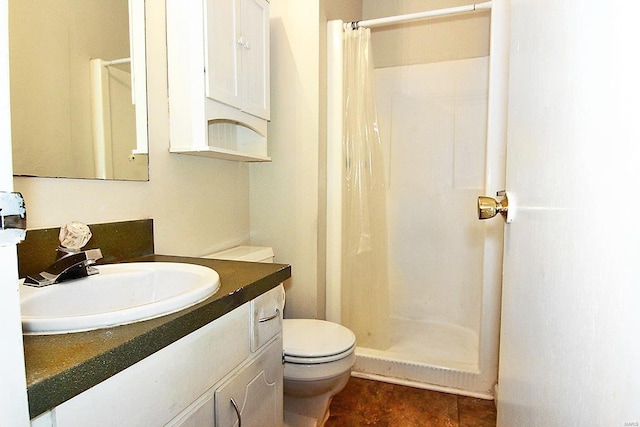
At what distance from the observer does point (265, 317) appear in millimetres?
996

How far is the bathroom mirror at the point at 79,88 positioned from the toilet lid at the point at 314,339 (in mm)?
850

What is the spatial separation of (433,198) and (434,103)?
0.63 metres

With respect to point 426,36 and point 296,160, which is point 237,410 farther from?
point 426,36

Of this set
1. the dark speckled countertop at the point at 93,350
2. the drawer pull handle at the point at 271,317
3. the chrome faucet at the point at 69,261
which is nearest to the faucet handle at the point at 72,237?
the chrome faucet at the point at 69,261

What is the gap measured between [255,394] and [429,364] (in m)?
1.22

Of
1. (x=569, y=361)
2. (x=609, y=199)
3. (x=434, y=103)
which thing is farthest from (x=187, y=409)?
(x=434, y=103)

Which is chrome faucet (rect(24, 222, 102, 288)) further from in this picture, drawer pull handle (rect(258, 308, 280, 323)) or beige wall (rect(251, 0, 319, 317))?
beige wall (rect(251, 0, 319, 317))

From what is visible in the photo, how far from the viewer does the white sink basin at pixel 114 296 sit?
611 millimetres

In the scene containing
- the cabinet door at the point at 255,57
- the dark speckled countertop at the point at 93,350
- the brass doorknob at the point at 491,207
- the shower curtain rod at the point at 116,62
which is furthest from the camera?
the cabinet door at the point at 255,57

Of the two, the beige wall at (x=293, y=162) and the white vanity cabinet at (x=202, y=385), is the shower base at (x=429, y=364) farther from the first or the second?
the white vanity cabinet at (x=202, y=385)

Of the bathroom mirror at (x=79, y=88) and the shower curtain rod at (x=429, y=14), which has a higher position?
the shower curtain rod at (x=429, y=14)

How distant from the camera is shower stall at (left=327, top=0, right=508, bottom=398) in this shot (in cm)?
193

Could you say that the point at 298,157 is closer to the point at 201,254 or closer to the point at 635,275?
the point at 201,254

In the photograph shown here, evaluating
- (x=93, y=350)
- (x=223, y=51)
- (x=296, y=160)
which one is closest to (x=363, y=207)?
(x=296, y=160)
